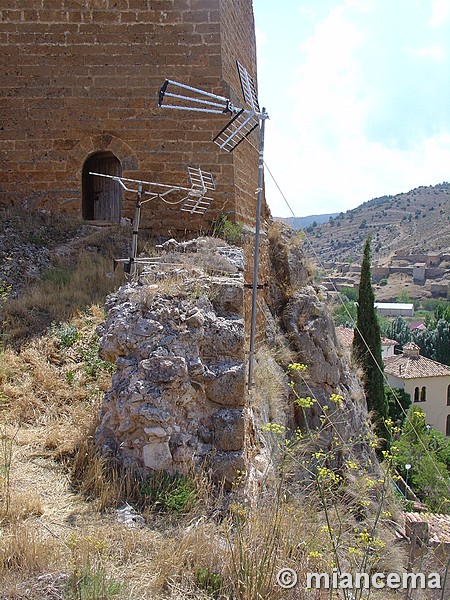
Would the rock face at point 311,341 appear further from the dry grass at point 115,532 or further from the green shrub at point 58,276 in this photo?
the dry grass at point 115,532

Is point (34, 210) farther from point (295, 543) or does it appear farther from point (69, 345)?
point (295, 543)

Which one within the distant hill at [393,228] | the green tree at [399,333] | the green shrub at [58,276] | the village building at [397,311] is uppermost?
the distant hill at [393,228]

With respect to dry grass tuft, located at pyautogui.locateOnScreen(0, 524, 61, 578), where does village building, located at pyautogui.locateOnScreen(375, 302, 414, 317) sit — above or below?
below

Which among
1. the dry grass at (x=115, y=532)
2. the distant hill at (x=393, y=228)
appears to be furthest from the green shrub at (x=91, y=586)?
the distant hill at (x=393, y=228)

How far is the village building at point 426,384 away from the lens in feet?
100

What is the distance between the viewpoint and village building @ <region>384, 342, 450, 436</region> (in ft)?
100

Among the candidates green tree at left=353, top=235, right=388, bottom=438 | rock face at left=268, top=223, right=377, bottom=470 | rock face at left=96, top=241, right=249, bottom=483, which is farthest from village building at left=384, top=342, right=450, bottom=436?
rock face at left=96, top=241, right=249, bottom=483

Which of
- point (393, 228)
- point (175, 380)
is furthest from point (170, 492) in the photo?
point (393, 228)

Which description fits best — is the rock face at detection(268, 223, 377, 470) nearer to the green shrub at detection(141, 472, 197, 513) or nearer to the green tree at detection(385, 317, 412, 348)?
the green shrub at detection(141, 472, 197, 513)

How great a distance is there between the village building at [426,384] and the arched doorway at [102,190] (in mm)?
24050

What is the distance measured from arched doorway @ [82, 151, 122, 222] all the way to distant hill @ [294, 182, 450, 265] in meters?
68.8

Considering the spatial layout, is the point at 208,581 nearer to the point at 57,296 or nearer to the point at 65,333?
the point at 65,333

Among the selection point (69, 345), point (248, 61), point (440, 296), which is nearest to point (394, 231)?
point (440, 296)

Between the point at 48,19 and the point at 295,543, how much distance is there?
29.8ft
